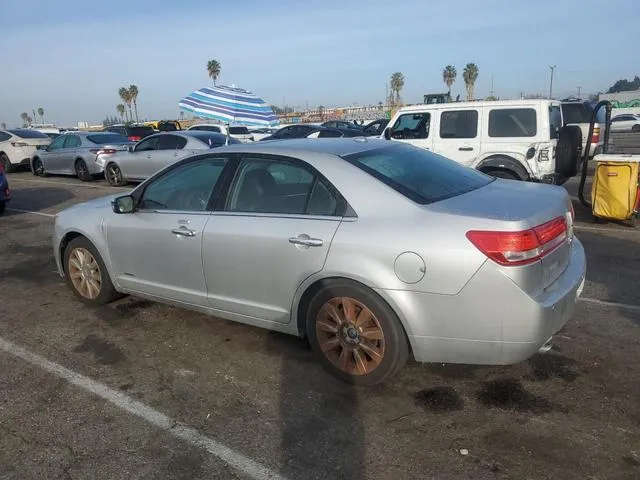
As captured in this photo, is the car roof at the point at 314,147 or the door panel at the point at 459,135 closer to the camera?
the car roof at the point at 314,147

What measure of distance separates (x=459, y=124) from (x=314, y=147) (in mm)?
6114

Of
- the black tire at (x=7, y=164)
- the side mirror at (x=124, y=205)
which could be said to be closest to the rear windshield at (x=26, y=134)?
the black tire at (x=7, y=164)

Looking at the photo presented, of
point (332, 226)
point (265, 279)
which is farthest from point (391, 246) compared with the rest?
point (265, 279)

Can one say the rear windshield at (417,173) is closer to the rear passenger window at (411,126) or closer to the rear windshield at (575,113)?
the rear passenger window at (411,126)

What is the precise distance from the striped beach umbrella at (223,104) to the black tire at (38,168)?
33.1 feet

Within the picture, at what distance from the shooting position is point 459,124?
30.6 ft

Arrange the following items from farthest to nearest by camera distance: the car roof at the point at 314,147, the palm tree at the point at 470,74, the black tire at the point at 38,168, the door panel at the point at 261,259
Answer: the palm tree at the point at 470,74
the black tire at the point at 38,168
the car roof at the point at 314,147
the door panel at the point at 261,259

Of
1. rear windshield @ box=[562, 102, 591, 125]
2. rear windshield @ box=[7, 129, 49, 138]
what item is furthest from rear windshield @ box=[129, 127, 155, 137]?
rear windshield @ box=[562, 102, 591, 125]

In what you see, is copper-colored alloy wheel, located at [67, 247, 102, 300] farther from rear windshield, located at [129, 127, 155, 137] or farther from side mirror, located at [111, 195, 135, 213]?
rear windshield, located at [129, 127, 155, 137]

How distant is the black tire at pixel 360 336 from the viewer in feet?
10.7

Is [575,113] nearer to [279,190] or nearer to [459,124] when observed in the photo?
[459,124]

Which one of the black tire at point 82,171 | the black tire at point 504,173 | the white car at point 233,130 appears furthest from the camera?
the white car at point 233,130

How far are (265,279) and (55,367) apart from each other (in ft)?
5.63

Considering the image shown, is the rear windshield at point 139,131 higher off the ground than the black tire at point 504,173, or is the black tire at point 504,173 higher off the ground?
the rear windshield at point 139,131
